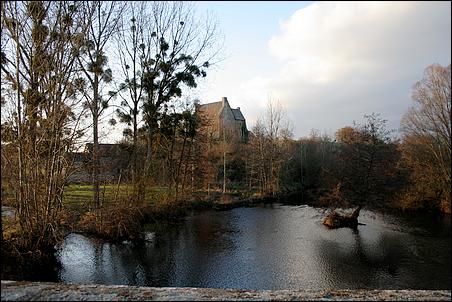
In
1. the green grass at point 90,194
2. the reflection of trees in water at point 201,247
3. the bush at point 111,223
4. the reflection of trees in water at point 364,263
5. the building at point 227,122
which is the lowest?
the reflection of trees in water at point 364,263

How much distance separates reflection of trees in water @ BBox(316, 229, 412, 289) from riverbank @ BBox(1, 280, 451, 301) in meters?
4.64

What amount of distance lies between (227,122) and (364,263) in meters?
23.2

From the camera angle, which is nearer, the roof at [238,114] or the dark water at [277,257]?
the dark water at [277,257]

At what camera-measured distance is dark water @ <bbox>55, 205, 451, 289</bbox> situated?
322 inches

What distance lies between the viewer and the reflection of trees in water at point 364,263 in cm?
838

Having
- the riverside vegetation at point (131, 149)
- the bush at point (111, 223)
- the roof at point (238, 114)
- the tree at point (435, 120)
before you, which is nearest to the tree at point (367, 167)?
the riverside vegetation at point (131, 149)

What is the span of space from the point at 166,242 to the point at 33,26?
307 inches

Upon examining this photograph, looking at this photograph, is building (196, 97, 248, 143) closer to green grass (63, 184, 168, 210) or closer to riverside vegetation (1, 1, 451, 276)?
riverside vegetation (1, 1, 451, 276)

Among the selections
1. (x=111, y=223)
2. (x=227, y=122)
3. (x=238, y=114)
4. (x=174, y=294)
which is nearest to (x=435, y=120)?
(x=174, y=294)

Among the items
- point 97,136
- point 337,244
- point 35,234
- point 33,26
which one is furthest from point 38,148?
point 337,244

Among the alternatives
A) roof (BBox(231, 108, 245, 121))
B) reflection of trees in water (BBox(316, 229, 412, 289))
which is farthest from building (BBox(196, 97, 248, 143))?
reflection of trees in water (BBox(316, 229, 412, 289))

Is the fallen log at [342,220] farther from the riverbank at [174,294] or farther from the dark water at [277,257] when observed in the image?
the riverbank at [174,294]

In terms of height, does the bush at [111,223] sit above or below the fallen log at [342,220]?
above

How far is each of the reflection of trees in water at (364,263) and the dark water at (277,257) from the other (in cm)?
2
